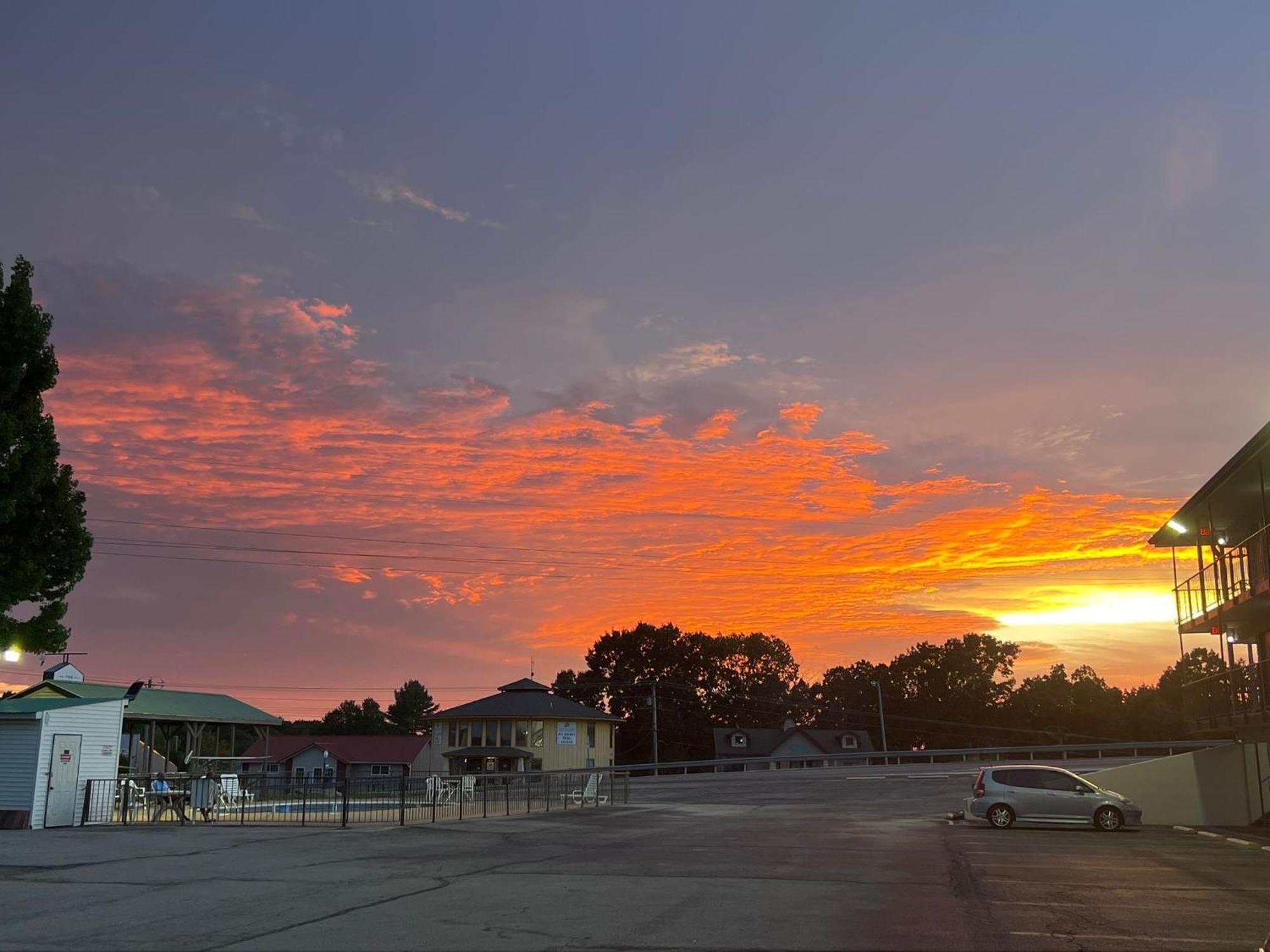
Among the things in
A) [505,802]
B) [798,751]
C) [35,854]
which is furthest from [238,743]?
[35,854]

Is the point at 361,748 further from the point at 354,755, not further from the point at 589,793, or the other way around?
the point at 589,793

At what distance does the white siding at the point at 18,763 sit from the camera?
24578mm

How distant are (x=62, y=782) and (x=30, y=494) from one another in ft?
23.6

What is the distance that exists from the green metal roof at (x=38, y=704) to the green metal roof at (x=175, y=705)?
8783 mm

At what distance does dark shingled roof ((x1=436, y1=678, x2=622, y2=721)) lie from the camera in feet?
243

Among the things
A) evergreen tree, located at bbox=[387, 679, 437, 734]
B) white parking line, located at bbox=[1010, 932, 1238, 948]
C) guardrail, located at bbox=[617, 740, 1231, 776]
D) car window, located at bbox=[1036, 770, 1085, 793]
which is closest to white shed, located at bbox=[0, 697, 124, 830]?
white parking line, located at bbox=[1010, 932, 1238, 948]

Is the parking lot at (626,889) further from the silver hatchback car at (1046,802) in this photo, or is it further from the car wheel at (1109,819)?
the silver hatchback car at (1046,802)

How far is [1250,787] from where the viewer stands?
2911 cm

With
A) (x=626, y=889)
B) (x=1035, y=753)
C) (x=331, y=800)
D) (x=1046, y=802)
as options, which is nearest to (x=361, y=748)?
(x=1035, y=753)

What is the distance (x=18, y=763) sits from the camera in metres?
24.8

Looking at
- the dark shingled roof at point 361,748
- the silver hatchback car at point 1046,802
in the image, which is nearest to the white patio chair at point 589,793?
the silver hatchback car at point 1046,802

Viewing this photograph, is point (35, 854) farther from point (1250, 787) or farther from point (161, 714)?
point (1250, 787)

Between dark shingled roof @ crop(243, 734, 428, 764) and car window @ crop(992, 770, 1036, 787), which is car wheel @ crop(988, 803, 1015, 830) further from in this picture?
dark shingled roof @ crop(243, 734, 428, 764)

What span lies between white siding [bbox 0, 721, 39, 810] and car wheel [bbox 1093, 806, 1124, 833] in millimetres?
25209
